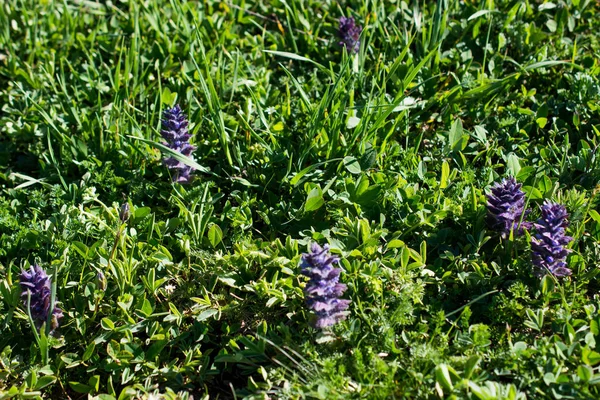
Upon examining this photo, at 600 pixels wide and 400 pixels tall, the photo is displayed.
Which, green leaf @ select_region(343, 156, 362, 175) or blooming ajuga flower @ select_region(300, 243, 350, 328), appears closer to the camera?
blooming ajuga flower @ select_region(300, 243, 350, 328)

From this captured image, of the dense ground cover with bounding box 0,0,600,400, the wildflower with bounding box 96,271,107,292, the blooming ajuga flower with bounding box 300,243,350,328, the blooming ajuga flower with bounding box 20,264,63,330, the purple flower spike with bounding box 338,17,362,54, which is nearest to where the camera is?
the blooming ajuga flower with bounding box 300,243,350,328

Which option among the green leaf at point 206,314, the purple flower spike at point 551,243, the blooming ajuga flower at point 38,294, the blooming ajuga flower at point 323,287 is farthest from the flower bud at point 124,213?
the purple flower spike at point 551,243

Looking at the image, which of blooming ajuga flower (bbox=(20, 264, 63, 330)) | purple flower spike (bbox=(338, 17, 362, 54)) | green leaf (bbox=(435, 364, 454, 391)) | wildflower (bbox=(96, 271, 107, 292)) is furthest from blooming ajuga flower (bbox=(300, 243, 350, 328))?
purple flower spike (bbox=(338, 17, 362, 54))

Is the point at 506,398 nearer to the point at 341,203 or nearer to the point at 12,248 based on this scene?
the point at 341,203

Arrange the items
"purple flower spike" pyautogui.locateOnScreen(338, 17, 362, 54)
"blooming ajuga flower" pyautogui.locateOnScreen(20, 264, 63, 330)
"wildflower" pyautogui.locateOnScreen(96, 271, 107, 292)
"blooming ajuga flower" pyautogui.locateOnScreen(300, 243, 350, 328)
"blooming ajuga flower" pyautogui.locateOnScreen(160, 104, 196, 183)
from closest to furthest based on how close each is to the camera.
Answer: "blooming ajuga flower" pyautogui.locateOnScreen(300, 243, 350, 328), "blooming ajuga flower" pyautogui.locateOnScreen(20, 264, 63, 330), "wildflower" pyautogui.locateOnScreen(96, 271, 107, 292), "blooming ajuga flower" pyautogui.locateOnScreen(160, 104, 196, 183), "purple flower spike" pyautogui.locateOnScreen(338, 17, 362, 54)

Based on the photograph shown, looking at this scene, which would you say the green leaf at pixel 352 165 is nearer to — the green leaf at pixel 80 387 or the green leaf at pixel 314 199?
the green leaf at pixel 314 199

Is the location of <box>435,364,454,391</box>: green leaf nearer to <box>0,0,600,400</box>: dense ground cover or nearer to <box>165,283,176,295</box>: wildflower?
<box>0,0,600,400</box>: dense ground cover

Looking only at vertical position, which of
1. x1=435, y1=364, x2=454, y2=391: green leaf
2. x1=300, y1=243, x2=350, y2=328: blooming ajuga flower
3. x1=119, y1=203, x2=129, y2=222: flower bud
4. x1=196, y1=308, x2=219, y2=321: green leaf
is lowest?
x1=196, y1=308, x2=219, y2=321: green leaf
